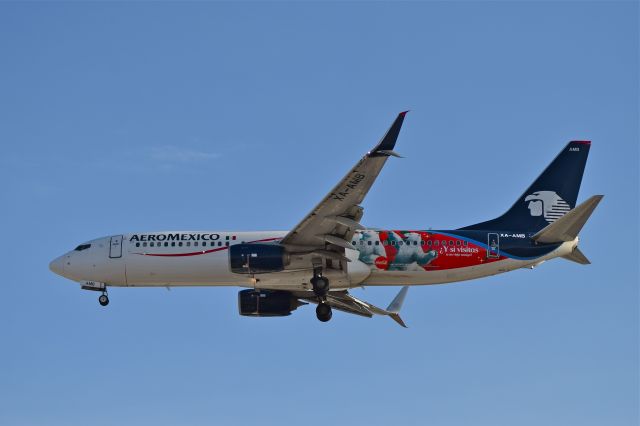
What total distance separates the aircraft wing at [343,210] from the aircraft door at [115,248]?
25.6 feet

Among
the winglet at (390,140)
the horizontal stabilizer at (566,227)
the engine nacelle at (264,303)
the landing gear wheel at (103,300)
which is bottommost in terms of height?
the engine nacelle at (264,303)

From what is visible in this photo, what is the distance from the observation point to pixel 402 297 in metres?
59.3

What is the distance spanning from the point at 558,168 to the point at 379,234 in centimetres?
922

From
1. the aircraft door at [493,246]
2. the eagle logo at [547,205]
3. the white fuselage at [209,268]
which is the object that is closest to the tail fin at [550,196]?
the eagle logo at [547,205]

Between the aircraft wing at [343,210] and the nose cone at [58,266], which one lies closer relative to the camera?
the aircraft wing at [343,210]

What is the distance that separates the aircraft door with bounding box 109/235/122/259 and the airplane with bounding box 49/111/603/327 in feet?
0.19

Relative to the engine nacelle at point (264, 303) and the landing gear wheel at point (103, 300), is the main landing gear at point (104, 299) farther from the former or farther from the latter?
the engine nacelle at point (264, 303)

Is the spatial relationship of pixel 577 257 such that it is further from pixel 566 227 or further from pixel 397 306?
pixel 397 306

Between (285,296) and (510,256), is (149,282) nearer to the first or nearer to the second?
(285,296)

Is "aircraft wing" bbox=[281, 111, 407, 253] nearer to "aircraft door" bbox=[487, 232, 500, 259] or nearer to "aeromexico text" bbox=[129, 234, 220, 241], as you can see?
"aeromexico text" bbox=[129, 234, 220, 241]

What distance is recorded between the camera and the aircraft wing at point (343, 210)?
4509 centimetres

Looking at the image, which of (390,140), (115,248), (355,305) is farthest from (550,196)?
(115,248)

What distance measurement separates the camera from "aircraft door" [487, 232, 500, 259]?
2078 inches

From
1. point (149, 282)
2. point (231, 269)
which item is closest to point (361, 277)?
point (231, 269)
